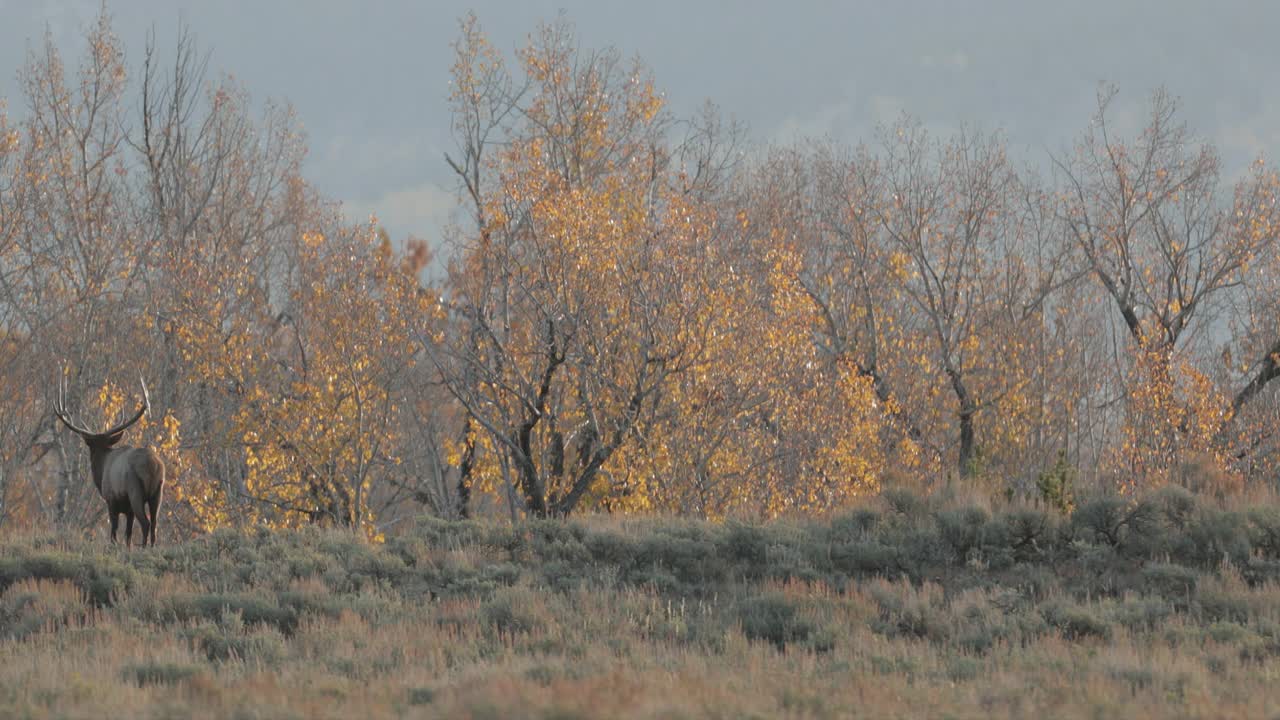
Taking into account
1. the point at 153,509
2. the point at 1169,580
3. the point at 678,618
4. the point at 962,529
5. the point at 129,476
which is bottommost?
the point at 678,618

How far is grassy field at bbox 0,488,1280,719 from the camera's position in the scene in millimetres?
8914

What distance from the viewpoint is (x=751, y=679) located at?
31.7ft

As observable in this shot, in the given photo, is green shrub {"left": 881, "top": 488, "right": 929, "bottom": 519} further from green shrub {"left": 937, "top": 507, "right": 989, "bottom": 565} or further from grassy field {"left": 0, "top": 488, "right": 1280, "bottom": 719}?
green shrub {"left": 937, "top": 507, "right": 989, "bottom": 565}

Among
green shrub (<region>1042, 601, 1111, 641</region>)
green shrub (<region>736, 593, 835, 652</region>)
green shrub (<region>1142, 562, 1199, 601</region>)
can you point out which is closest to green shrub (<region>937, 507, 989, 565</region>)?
green shrub (<region>1142, 562, 1199, 601</region>)

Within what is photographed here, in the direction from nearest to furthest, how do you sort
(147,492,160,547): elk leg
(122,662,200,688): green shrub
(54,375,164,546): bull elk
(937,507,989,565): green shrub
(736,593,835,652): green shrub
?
1. (122,662,200,688): green shrub
2. (736,593,835,652): green shrub
3. (54,375,164,546): bull elk
4. (147,492,160,547): elk leg
5. (937,507,989,565): green shrub

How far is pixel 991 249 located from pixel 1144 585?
17390mm

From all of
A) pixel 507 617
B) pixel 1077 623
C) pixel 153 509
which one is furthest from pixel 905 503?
pixel 153 509

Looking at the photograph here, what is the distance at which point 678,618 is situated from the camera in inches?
497

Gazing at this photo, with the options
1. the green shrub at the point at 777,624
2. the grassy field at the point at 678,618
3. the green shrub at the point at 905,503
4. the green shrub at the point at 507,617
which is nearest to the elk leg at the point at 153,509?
the grassy field at the point at 678,618

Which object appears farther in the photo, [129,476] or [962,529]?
[962,529]

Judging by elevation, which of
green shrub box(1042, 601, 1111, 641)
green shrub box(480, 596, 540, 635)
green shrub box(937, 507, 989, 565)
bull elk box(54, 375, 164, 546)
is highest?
bull elk box(54, 375, 164, 546)

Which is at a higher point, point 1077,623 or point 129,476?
point 129,476

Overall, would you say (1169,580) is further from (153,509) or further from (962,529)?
(153,509)

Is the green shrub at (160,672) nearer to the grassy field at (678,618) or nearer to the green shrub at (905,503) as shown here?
the grassy field at (678,618)
